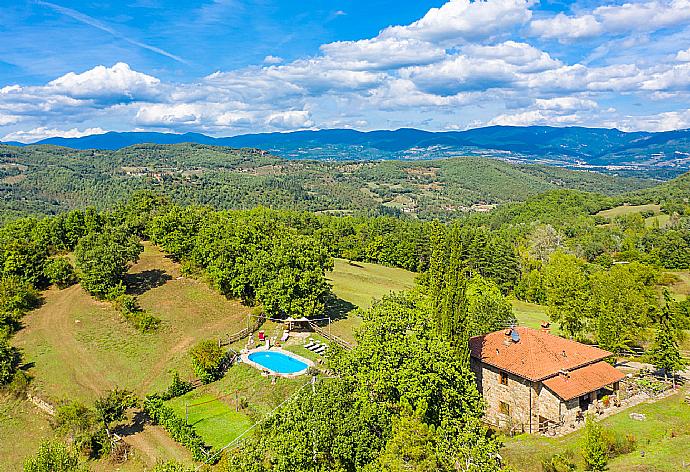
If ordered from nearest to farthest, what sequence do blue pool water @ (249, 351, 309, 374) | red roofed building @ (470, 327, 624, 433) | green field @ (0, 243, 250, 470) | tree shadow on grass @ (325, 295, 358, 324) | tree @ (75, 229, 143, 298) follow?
green field @ (0, 243, 250, 470) < red roofed building @ (470, 327, 624, 433) < blue pool water @ (249, 351, 309, 374) < tree @ (75, 229, 143, 298) < tree shadow on grass @ (325, 295, 358, 324)

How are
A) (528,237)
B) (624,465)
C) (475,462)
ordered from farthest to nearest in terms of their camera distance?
(528,237), (624,465), (475,462)

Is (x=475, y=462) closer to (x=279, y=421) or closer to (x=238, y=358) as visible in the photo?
(x=279, y=421)

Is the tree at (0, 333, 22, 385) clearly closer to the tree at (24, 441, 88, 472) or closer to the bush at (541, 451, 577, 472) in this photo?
the tree at (24, 441, 88, 472)

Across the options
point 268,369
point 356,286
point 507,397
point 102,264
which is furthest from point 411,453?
point 356,286

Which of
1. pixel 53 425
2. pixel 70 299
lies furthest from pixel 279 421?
pixel 70 299

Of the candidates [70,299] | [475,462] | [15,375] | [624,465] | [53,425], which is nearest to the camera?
[475,462]

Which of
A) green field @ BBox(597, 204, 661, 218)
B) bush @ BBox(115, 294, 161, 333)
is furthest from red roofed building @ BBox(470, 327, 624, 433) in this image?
green field @ BBox(597, 204, 661, 218)
